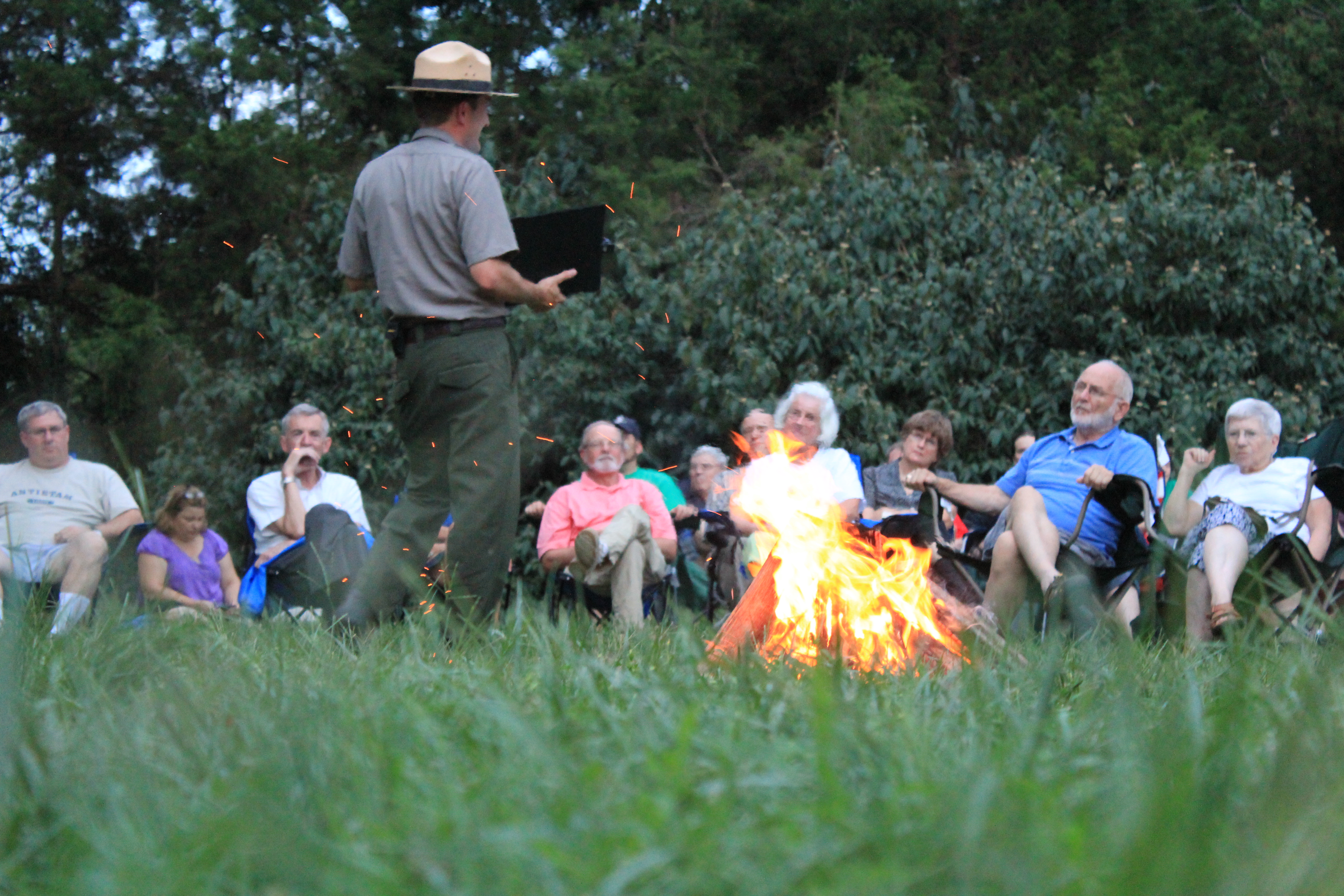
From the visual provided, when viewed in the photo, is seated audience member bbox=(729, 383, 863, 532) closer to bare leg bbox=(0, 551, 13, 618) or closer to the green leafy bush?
the green leafy bush

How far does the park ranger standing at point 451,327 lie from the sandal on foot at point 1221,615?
257 cm

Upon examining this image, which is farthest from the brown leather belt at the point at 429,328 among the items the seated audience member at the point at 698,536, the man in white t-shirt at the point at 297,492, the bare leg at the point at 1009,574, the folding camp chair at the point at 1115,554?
the seated audience member at the point at 698,536

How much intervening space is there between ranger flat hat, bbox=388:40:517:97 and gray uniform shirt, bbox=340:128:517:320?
18 centimetres

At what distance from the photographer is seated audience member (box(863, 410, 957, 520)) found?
21.5 ft

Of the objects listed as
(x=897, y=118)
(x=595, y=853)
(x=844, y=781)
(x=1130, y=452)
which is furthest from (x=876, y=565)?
(x=897, y=118)

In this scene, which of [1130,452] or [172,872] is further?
[1130,452]

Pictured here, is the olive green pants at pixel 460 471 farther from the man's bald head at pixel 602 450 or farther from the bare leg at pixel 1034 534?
the man's bald head at pixel 602 450

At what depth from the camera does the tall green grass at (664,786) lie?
43.6 inches

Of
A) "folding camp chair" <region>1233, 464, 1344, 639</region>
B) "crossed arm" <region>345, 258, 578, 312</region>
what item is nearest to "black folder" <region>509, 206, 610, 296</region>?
"crossed arm" <region>345, 258, 578, 312</region>

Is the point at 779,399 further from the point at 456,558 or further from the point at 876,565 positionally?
the point at 876,565

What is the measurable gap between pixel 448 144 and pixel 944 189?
7.04m

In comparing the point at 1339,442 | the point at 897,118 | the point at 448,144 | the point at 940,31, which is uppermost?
the point at 940,31

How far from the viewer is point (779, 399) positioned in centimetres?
921

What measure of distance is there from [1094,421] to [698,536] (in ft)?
6.38
